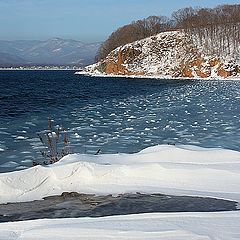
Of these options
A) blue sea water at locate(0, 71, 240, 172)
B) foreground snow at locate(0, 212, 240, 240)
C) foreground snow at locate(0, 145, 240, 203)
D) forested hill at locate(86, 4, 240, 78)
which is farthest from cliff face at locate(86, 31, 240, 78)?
foreground snow at locate(0, 212, 240, 240)

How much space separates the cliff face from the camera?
9494 centimetres

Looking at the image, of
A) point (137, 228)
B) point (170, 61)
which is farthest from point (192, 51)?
point (137, 228)

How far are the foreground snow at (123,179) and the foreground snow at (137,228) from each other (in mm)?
2008

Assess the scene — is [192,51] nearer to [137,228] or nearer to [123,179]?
[123,179]

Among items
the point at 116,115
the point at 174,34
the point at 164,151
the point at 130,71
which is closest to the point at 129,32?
the point at 174,34

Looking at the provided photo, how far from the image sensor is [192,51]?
365ft

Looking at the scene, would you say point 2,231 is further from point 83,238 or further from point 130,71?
point 130,71

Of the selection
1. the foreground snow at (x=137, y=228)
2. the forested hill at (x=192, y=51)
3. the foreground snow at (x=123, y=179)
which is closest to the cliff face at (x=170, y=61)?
the forested hill at (x=192, y=51)

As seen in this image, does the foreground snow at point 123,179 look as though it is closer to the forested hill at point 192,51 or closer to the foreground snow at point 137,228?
the foreground snow at point 137,228

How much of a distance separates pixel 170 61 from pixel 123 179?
343 ft

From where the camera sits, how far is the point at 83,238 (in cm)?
607

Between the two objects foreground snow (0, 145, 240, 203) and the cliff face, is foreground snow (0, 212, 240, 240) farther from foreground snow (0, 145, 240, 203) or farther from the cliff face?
the cliff face

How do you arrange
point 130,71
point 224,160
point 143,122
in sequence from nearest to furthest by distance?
point 224,160, point 143,122, point 130,71

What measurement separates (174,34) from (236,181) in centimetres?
12193
